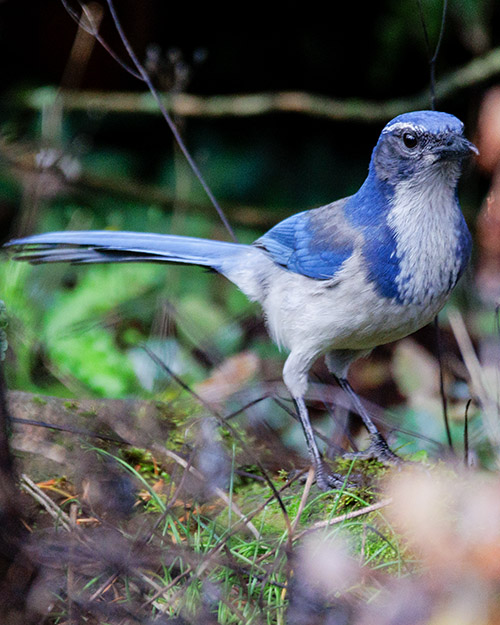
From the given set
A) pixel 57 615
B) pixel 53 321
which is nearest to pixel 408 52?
pixel 53 321

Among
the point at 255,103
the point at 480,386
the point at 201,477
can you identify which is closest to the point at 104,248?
the point at 201,477

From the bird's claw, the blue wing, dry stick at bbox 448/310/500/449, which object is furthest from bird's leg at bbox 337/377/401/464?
the blue wing

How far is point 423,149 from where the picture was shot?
9.16ft

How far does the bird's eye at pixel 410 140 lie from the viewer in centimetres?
281

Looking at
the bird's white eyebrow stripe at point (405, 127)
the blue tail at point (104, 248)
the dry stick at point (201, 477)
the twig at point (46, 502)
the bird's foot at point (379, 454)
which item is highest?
the bird's white eyebrow stripe at point (405, 127)

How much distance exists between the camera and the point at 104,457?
2898mm

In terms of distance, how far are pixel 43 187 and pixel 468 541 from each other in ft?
15.3

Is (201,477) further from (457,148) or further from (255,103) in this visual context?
(255,103)

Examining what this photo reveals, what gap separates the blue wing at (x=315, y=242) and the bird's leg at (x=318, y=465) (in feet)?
1.89

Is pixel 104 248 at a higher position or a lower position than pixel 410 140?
lower

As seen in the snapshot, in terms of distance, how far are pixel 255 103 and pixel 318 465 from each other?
3.80 meters

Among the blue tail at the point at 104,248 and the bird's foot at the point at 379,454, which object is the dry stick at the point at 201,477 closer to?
the bird's foot at the point at 379,454

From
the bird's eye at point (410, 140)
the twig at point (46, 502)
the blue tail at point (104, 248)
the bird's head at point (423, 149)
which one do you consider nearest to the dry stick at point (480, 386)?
the bird's head at point (423, 149)

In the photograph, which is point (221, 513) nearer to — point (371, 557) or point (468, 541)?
point (371, 557)
